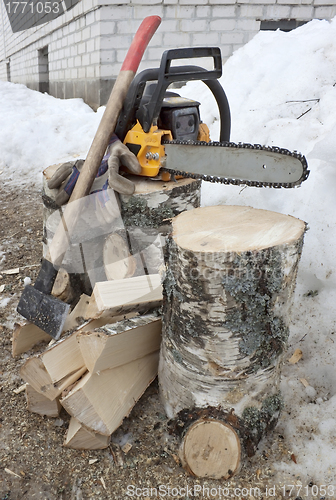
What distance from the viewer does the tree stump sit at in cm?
145

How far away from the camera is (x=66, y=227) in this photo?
221cm

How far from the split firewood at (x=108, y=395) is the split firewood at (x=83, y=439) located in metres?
0.04

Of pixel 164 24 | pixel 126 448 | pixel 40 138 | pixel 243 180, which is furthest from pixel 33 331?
pixel 164 24

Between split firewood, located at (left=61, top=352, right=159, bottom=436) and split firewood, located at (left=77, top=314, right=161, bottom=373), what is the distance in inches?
2.0

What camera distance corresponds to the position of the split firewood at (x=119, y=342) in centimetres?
165

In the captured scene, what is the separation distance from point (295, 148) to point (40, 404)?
281cm

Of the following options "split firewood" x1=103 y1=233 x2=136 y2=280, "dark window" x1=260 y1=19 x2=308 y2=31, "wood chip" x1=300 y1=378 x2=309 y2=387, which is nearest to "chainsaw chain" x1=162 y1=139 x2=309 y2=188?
"split firewood" x1=103 y1=233 x2=136 y2=280

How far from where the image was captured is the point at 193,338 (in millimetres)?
1586

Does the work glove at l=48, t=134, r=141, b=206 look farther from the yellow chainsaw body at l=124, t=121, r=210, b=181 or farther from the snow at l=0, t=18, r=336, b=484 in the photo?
the snow at l=0, t=18, r=336, b=484

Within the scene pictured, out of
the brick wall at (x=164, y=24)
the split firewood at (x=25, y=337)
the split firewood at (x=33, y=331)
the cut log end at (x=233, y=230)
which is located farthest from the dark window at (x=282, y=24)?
the split firewood at (x=25, y=337)

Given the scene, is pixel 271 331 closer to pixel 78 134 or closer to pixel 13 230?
pixel 13 230

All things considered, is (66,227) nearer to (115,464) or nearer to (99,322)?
(99,322)

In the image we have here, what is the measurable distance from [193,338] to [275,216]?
0.64m

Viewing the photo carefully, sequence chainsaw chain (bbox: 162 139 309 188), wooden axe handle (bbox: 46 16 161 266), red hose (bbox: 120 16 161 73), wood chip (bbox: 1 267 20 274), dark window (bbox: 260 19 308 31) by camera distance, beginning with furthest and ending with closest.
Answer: dark window (bbox: 260 19 308 31)
wood chip (bbox: 1 267 20 274)
red hose (bbox: 120 16 161 73)
wooden axe handle (bbox: 46 16 161 266)
chainsaw chain (bbox: 162 139 309 188)
